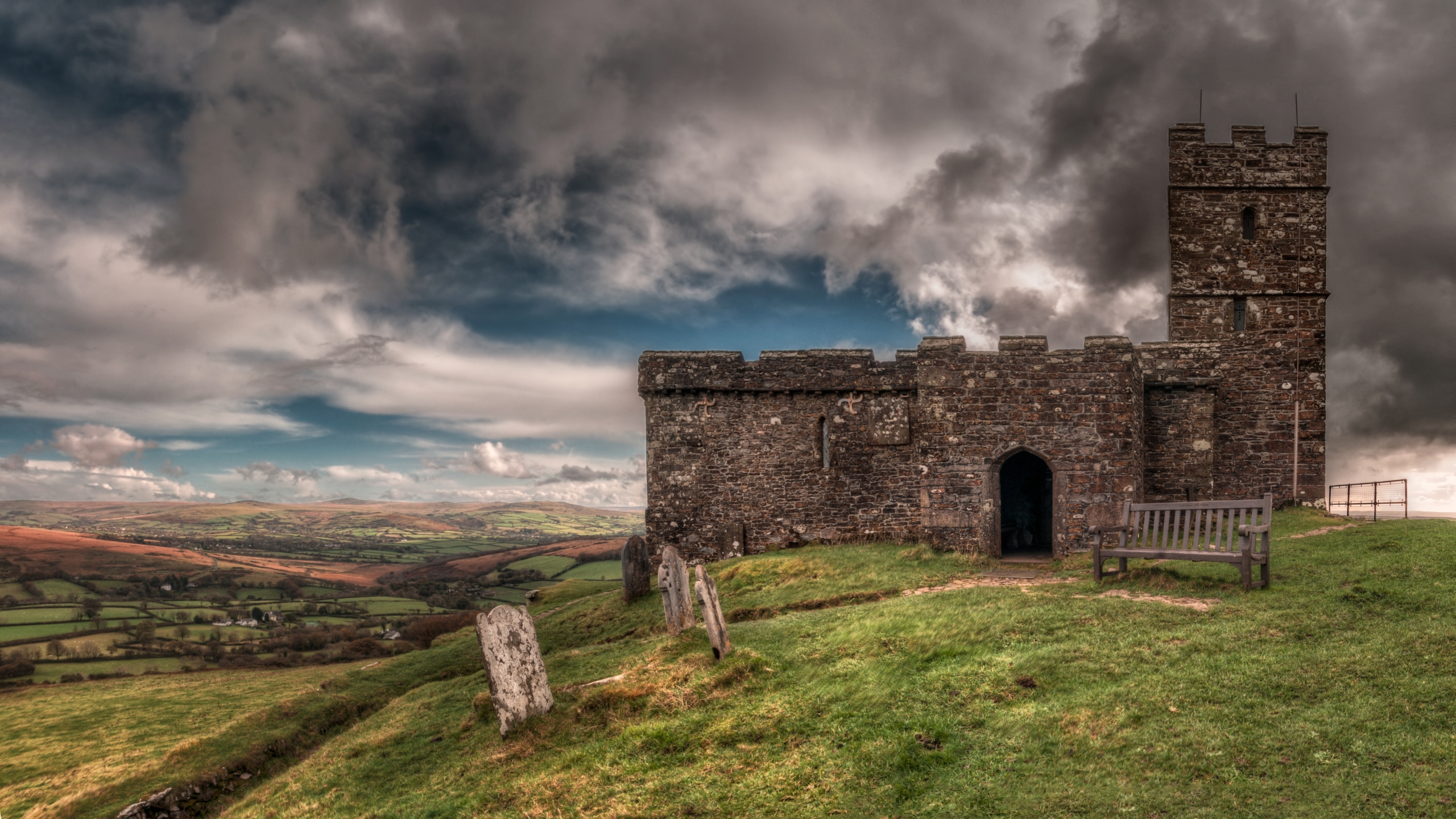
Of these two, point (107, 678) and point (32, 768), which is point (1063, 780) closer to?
point (32, 768)

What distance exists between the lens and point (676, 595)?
1184cm

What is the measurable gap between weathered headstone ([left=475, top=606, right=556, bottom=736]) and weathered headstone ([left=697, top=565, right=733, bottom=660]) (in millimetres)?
2215

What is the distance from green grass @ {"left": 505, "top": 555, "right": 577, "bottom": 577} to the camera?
5322 cm

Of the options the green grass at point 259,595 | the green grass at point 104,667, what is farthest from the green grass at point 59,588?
the green grass at point 104,667

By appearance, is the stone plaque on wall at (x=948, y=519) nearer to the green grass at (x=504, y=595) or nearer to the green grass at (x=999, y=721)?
the green grass at (x=999, y=721)

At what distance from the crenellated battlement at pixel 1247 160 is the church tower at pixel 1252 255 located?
0.10ft

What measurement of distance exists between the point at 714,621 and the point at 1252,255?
84.2 feet

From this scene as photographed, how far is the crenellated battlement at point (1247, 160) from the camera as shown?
23922 mm

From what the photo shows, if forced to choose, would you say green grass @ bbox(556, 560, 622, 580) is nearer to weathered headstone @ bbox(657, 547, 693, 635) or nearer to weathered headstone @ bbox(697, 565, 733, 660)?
weathered headstone @ bbox(657, 547, 693, 635)

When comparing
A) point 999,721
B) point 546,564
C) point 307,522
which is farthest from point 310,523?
point 999,721

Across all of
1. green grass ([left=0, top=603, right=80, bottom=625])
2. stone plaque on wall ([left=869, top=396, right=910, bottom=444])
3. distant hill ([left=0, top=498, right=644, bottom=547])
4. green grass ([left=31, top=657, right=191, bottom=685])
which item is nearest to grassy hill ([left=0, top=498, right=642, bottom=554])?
distant hill ([left=0, top=498, right=644, bottom=547])

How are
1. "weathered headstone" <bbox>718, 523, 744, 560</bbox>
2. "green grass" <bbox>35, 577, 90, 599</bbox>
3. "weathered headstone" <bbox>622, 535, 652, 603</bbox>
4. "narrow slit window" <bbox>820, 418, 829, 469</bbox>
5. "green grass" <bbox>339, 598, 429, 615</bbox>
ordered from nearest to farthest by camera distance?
"weathered headstone" <bbox>622, 535, 652, 603</bbox>, "weathered headstone" <bbox>718, 523, 744, 560</bbox>, "narrow slit window" <bbox>820, 418, 829, 469</bbox>, "green grass" <bbox>35, 577, 90, 599</bbox>, "green grass" <bbox>339, 598, 429, 615</bbox>

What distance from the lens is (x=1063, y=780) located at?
5664mm

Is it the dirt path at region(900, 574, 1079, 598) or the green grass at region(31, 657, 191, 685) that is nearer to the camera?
the dirt path at region(900, 574, 1079, 598)
